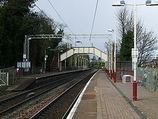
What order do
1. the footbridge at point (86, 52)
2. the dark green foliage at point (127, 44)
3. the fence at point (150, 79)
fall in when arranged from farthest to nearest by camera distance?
1. the footbridge at point (86, 52)
2. the dark green foliage at point (127, 44)
3. the fence at point (150, 79)

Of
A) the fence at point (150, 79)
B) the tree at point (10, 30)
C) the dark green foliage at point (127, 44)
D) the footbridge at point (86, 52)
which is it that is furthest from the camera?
the footbridge at point (86, 52)

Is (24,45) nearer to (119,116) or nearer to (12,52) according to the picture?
(12,52)

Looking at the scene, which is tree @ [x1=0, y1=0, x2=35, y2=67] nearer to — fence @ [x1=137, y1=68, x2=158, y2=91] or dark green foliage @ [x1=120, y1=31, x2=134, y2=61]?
dark green foliage @ [x1=120, y1=31, x2=134, y2=61]

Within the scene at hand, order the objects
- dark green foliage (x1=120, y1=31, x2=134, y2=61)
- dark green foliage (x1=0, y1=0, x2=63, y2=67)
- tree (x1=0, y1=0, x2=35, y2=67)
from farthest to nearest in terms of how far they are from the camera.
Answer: dark green foliage (x1=0, y1=0, x2=63, y2=67) → tree (x1=0, y1=0, x2=35, y2=67) → dark green foliage (x1=120, y1=31, x2=134, y2=61)

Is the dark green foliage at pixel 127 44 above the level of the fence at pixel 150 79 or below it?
above

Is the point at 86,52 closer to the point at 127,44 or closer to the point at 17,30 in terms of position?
the point at 17,30

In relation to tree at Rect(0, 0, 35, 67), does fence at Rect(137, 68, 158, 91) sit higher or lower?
lower

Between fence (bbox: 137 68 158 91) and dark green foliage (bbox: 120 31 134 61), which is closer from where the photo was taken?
fence (bbox: 137 68 158 91)

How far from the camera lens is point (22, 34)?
155 ft

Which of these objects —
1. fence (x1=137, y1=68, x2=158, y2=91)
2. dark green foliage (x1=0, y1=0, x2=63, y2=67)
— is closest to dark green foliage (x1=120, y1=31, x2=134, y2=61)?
fence (x1=137, y1=68, x2=158, y2=91)

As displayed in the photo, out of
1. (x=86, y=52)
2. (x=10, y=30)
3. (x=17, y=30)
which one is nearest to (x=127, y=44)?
(x=10, y=30)

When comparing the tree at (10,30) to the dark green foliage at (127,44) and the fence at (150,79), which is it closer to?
the dark green foliage at (127,44)

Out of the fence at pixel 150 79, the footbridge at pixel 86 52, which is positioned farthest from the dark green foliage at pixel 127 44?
the footbridge at pixel 86 52

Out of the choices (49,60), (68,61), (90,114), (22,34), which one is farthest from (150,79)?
(68,61)
